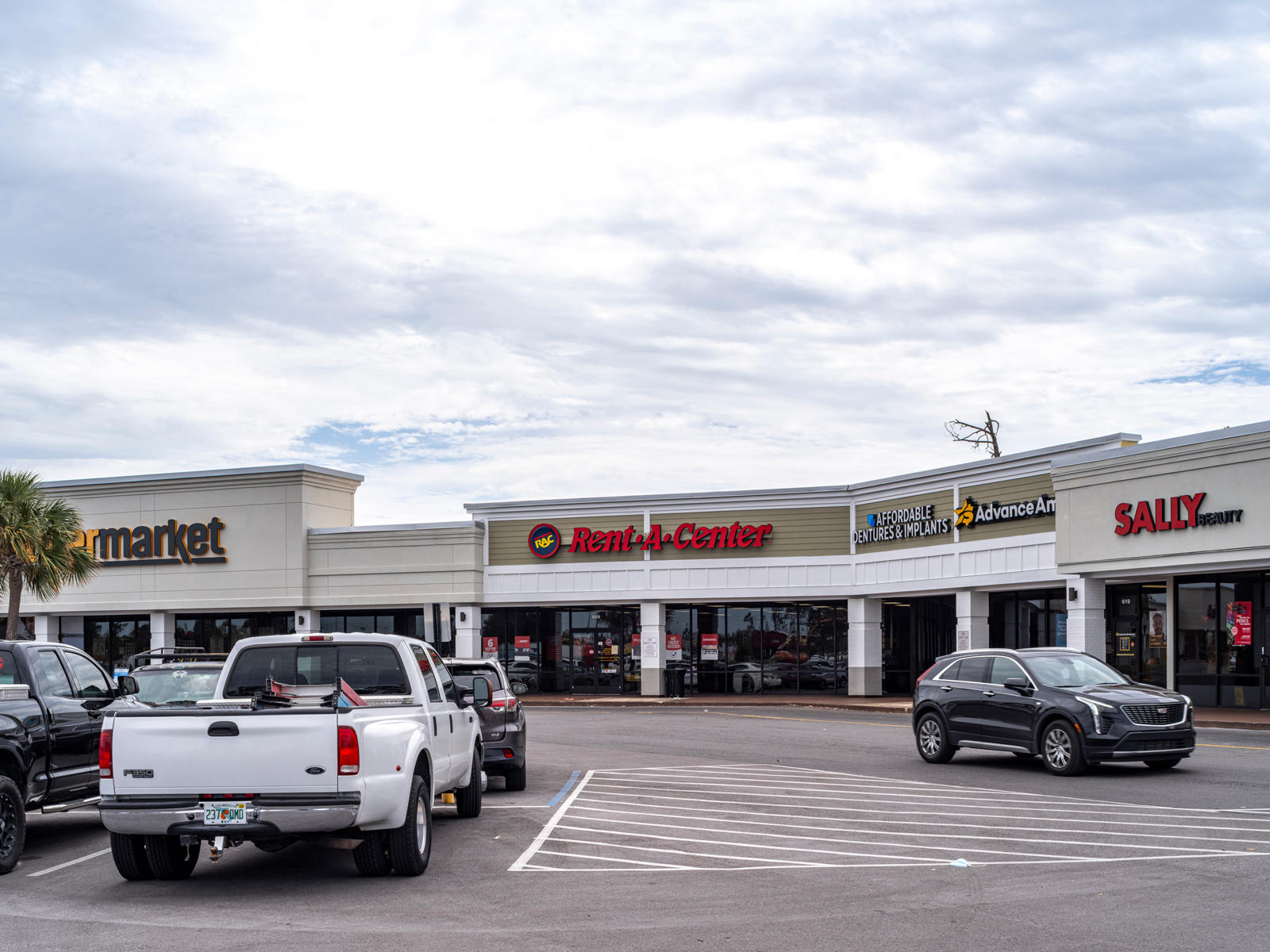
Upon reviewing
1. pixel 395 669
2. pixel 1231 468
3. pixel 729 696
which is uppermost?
pixel 1231 468

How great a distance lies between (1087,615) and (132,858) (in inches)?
1017

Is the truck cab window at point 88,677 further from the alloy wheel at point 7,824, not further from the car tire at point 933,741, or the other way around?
the car tire at point 933,741

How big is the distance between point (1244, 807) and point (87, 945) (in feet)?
37.0

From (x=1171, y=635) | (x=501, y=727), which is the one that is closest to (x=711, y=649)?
(x=1171, y=635)

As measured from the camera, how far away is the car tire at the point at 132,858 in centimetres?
993

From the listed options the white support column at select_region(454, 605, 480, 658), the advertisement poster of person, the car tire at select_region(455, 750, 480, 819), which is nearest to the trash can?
the white support column at select_region(454, 605, 480, 658)

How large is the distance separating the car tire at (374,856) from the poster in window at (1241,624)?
24952 mm

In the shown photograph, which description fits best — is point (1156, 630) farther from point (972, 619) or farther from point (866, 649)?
point (866, 649)

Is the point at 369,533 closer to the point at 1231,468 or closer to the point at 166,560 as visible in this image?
the point at 166,560

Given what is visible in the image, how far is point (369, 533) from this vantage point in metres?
43.7

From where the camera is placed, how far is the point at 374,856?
1007 centimetres

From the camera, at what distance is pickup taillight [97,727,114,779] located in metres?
9.38

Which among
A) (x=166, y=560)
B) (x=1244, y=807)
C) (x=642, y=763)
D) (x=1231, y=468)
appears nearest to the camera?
(x=1244, y=807)

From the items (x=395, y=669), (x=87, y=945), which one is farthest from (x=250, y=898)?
(x=395, y=669)
